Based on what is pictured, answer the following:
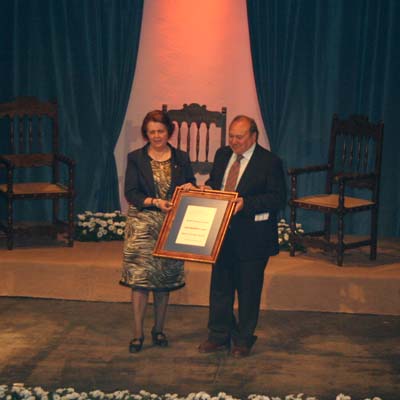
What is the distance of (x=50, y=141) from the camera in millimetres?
8609

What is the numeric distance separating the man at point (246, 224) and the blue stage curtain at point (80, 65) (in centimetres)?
274

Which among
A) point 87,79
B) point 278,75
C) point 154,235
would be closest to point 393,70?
point 278,75

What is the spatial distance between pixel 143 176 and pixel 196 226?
511mm

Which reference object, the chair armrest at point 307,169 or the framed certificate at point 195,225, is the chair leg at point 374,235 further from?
the framed certificate at point 195,225

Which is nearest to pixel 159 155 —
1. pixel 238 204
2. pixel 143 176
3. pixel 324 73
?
pixel 143 176

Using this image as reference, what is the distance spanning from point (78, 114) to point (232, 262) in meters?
3.13

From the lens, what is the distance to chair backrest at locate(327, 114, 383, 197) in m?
7.45

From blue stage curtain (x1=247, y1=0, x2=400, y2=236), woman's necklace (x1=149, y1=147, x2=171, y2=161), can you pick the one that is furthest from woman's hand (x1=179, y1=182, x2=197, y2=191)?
blue stage curtain (x1=247, y1=0, x2=400, y2=236)

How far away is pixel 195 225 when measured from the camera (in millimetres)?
5617

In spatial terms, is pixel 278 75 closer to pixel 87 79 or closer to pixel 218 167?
pixel 87 79

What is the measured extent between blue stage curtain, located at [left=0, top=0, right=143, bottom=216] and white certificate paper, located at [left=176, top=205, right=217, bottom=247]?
2.99m

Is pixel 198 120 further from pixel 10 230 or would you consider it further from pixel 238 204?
pixel 238 204

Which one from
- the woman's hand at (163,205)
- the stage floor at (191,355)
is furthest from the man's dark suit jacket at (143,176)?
the stage floor at (191,355)

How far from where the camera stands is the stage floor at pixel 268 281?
699 centimetres
